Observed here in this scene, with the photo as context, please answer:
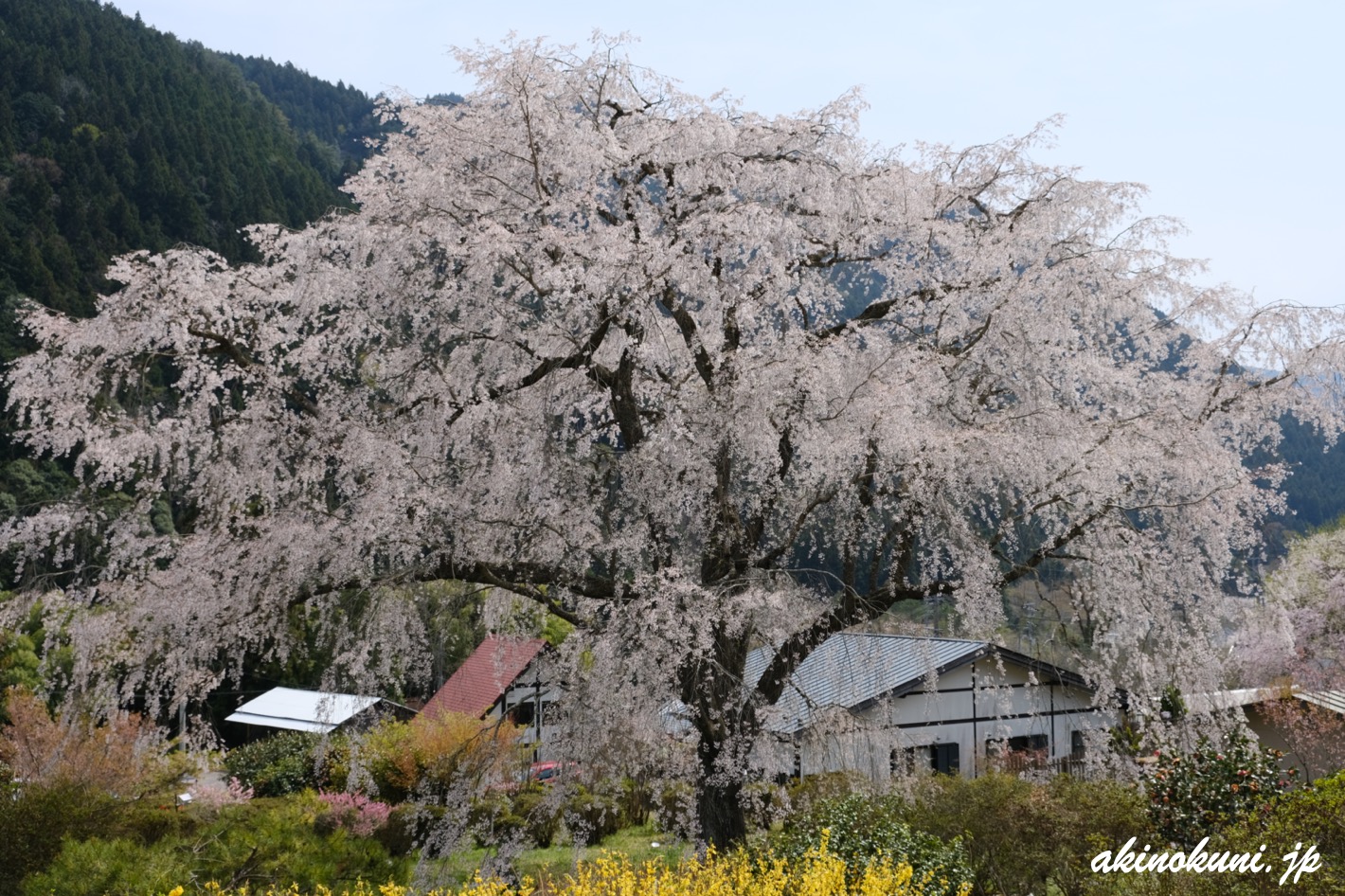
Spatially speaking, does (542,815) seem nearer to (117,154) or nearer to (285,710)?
(285,710)

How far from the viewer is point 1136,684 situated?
25.1 ft

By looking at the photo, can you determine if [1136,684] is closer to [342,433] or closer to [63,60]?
[342,433]

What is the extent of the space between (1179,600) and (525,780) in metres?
6.11

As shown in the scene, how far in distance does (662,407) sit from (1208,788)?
17.0ft

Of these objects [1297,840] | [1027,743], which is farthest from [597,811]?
[1297,840]

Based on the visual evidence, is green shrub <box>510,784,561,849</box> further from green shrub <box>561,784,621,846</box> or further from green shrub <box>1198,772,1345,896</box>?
green shrub <box>1198,772,1345,896</box>

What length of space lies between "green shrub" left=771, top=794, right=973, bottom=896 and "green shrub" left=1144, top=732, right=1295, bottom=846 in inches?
65.1

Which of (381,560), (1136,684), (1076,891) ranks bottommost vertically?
(1076,891)

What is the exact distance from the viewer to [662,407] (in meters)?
7.89

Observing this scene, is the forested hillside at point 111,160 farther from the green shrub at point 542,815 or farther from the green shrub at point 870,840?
the green shrub at point 870,840

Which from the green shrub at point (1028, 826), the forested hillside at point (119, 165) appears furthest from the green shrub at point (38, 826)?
the forested hillside at point (119, 165)

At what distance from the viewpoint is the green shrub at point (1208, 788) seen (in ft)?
24.2

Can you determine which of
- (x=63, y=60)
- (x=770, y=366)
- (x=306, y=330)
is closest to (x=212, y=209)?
(x=63, y=60)

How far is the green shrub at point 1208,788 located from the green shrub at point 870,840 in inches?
65.1
